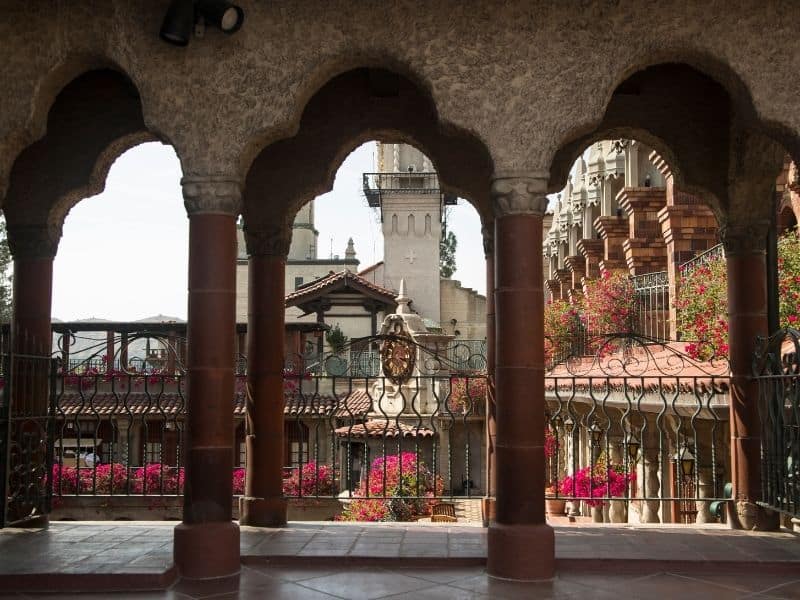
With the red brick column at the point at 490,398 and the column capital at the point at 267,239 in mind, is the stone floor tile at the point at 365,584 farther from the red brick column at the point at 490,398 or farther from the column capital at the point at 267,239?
the column capital at the point at 267,239

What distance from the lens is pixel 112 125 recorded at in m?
8.96

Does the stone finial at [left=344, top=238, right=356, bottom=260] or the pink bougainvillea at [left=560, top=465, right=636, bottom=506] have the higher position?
the stone finial at [left=344, top=238, right=356, bottom=260]

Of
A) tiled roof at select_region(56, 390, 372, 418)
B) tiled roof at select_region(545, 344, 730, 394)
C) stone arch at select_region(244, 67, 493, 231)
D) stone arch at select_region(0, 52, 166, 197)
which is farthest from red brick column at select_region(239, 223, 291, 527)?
tiled roof at select_region(545, 344, 730, 394)

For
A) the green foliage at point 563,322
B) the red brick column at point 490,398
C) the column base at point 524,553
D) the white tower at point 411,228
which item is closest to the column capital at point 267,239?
the red brick column at point 490,398

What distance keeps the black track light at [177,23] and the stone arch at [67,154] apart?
2.58 m

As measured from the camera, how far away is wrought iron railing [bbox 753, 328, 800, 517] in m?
7.19

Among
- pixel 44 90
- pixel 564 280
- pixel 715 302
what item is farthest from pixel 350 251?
pixel 44 90

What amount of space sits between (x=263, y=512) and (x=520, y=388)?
3310mm

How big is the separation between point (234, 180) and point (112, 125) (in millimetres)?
2680

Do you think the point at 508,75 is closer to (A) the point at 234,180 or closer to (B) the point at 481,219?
(A) the point at 234,180

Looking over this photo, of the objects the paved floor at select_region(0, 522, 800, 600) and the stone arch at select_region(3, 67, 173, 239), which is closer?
the paved floor at select_region(0, 522, 800, 600)

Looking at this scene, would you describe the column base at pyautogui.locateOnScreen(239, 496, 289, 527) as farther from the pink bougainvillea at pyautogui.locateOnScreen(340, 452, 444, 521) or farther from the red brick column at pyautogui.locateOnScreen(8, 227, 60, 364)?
the pink bougainvillea at pyautogui.locateOnScreen(340, 452, 444, 521)

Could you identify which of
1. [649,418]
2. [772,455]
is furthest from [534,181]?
[649,418]

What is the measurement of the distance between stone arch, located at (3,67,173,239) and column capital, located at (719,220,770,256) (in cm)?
560
